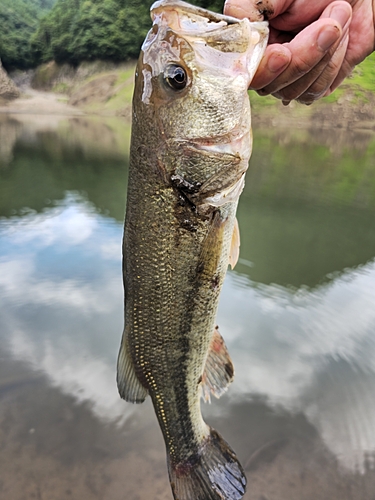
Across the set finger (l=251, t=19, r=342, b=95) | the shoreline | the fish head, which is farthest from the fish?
the shoreline

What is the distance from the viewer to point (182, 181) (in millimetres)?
1646

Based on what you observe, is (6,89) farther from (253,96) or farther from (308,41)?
(308,41)

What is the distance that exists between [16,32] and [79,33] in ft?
39.9

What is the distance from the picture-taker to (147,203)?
5.46 feet

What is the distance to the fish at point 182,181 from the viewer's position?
155 cm

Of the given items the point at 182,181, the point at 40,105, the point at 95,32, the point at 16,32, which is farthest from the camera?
the point at 16,32

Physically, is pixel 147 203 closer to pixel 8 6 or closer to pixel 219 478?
pixel 219 478

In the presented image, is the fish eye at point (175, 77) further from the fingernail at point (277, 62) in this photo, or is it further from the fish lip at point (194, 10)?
the fingernail at point (277, 62)

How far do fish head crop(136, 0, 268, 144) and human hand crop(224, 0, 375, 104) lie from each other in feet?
0.58

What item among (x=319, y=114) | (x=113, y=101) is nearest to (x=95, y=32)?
(x=113, y=101)

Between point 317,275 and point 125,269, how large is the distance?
5.94 metres

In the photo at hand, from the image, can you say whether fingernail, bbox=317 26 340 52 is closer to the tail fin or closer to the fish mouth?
the fish mouth

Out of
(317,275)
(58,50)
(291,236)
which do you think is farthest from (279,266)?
(58,50)

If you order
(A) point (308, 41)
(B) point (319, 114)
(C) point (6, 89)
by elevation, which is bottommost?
(C) point (6, 89)
